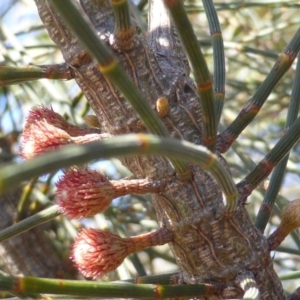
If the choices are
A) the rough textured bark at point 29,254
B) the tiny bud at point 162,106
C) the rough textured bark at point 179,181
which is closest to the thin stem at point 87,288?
the rough textured bark at point 179,181

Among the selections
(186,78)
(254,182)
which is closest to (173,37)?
(186,78)

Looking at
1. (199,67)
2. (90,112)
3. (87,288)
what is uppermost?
(90,112)

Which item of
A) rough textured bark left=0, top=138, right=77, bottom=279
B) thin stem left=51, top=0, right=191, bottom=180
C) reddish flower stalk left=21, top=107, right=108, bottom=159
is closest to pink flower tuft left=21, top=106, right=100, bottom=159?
reddish flower stalk left=21, top=107, right=108, bottom=159

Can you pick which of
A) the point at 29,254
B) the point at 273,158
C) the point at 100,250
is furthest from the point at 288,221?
the point at 29,254

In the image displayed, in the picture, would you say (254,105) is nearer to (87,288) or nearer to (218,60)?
(218,60)

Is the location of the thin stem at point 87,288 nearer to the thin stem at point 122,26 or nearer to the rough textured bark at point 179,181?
the rough textured bark at point 179,181

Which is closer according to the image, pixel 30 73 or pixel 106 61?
pixel 106 61
